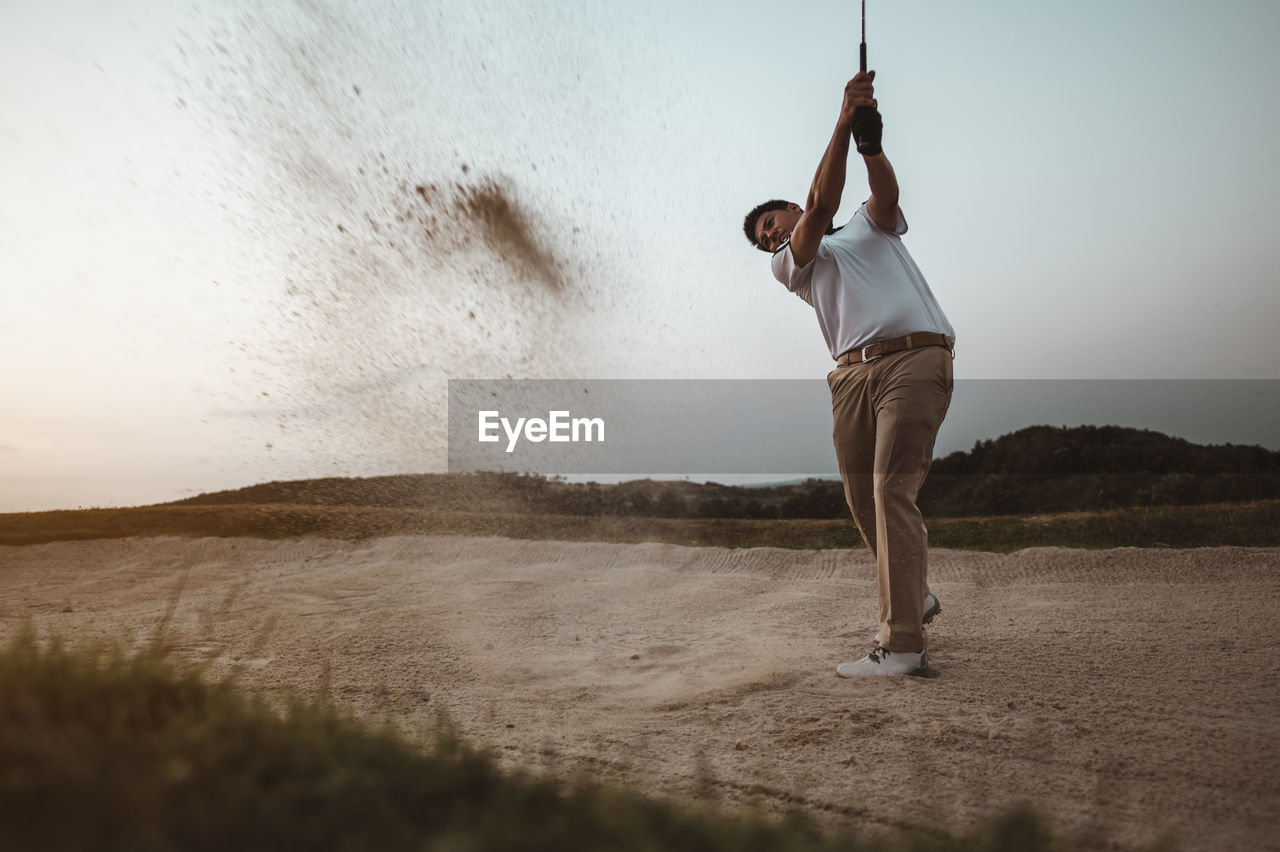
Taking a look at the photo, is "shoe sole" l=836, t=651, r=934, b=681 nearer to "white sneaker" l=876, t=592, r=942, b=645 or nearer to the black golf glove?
"white sneaker" l=876, t=592, r=942, b=645

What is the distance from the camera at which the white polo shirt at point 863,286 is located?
3.83 m

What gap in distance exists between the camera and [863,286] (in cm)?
394

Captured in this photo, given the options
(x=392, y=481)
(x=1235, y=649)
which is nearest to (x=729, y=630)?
(x=1235, y=649)

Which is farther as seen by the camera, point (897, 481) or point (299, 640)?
point (299, 640)

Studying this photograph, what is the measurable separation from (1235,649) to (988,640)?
1.22 m

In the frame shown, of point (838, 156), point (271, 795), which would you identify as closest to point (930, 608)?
point (838, 156)

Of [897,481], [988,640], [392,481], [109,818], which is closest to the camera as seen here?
[109,818]

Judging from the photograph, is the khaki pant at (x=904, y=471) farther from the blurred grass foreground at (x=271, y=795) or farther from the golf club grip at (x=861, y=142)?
the blurred grass foreground at (x=271, y=795)

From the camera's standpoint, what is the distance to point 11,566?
27.3 feet

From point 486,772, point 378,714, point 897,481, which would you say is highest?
point 897,481

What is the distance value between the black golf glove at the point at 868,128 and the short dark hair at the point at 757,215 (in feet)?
2.74

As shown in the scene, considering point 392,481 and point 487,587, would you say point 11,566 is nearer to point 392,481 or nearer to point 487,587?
point 392,481

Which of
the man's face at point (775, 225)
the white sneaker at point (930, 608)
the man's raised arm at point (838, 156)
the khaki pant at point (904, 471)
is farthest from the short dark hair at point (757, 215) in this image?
the white sneaker at point (930, 608)

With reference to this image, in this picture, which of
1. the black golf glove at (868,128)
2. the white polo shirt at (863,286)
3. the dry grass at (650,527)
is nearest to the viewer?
the black golf glove at (868,128)
